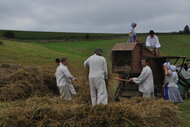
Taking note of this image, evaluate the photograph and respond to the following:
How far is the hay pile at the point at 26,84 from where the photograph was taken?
10927mm

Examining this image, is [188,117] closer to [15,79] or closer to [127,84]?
[127,84]

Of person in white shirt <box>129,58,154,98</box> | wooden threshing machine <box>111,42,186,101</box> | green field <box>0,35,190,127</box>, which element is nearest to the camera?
person in white shirt <box>129,58,154,98</box>

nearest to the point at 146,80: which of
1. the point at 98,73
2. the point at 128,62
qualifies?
the point at 128,62

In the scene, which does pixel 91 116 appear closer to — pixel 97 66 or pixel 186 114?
pixel 97 66

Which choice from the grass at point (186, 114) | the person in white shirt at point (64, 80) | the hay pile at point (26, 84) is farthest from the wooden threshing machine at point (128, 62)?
the hay pile at point (26, 84)

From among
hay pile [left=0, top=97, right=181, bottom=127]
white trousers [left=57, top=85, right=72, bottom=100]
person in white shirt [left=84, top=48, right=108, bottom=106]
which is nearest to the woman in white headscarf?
person in white shirt [left=84, top=48, right=108, bottom=106]

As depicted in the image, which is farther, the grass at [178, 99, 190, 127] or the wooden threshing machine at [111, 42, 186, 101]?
the wooden threshing machine at [111, 42, 186, 101]

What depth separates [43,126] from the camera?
6.30m

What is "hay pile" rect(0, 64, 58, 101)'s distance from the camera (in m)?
10.9

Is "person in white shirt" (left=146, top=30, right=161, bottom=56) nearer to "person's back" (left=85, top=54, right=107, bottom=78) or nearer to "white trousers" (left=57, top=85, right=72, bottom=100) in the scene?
"white trousers" (left=57, top=85, right=72, bottom=100)

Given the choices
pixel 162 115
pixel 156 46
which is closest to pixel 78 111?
pixel 162 115

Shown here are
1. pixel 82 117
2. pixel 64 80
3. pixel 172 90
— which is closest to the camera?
pixel 82 117

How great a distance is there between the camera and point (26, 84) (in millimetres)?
11492

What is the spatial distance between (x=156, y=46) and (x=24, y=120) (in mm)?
6361
